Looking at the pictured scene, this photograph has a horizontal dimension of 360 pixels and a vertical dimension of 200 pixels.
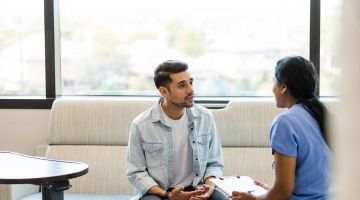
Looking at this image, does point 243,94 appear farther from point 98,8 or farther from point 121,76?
point 98,8

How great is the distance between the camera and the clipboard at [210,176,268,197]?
6.89 ft

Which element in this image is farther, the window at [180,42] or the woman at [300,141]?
the window at [180,42]

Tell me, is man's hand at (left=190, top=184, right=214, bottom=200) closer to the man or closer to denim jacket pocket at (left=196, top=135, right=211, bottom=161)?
the man

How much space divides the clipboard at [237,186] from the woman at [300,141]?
30 cm

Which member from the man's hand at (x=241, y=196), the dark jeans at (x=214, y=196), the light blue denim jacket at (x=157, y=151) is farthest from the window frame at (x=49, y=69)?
the man's hand at (x=241, y=196)

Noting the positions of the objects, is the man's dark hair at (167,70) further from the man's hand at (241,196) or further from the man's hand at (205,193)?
the man's hand at (241,196)

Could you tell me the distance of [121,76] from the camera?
11.8 ft

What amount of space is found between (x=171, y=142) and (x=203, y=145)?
0.60ft

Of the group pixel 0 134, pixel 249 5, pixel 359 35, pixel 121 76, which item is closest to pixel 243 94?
pixel 249 5

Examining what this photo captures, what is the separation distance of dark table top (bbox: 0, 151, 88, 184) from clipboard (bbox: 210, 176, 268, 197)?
2.08 feet

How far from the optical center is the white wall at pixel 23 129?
3492mm

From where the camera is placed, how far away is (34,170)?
7.41 feet

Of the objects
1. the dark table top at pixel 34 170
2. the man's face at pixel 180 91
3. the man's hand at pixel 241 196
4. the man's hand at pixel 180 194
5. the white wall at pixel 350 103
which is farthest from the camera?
the man's face at pixel 180 91

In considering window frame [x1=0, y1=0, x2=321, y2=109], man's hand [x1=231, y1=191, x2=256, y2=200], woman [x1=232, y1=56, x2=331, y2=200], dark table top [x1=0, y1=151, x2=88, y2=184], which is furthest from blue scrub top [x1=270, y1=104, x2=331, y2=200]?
window frame [x1=0, y1=0, x2=321, y2=109]
